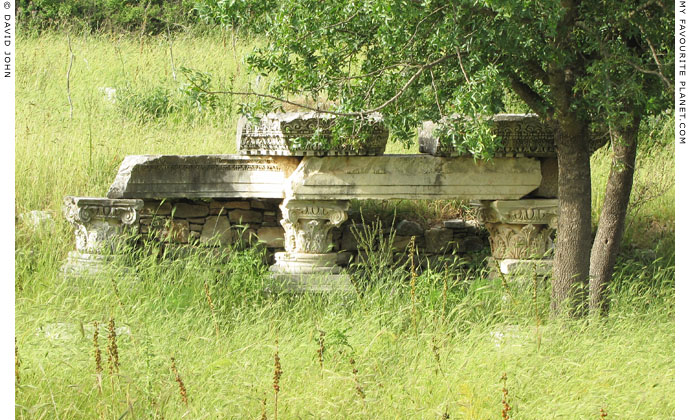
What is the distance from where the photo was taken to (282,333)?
18.9ft

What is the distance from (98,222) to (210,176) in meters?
1.10

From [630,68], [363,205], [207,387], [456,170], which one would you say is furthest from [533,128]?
[207,387]

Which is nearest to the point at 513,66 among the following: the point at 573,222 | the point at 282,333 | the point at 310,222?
the point at 573,222

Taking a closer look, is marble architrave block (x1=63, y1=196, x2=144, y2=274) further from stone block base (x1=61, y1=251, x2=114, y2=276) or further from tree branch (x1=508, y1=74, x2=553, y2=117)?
tree branch (x1=508, y1=74, x2=553, y2=117)

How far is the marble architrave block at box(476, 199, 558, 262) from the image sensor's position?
699 cm

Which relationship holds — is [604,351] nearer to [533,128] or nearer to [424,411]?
[424,411]

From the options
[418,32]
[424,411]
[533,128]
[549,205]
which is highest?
[418,32]

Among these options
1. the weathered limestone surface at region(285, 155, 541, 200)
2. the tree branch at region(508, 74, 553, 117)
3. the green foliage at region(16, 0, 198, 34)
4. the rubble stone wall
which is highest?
the green foliage at region(16, 0, 198, 34)

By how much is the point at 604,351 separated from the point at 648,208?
482 centimetres

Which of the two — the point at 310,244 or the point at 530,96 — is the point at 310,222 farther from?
the point at 530,96

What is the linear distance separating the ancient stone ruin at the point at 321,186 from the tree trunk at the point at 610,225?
0.90 metres

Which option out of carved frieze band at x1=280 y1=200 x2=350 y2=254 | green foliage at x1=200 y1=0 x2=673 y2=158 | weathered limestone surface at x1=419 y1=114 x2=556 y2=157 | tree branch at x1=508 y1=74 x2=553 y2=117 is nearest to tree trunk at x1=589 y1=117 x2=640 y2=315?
green foliage at x1=200 y1=0 x2=673 y2=158

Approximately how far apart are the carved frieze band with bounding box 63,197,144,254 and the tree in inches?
75.5

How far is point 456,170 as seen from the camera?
6852mm
